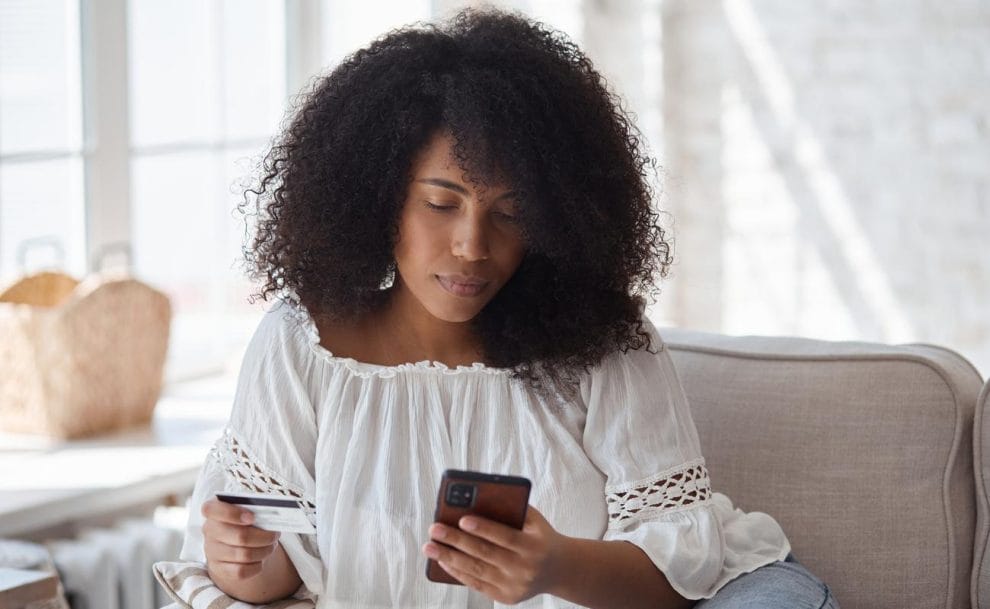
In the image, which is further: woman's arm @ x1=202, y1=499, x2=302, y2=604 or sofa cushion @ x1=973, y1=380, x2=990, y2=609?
sofa cushion @ x1=973, y1=380, x2=990, y2=609

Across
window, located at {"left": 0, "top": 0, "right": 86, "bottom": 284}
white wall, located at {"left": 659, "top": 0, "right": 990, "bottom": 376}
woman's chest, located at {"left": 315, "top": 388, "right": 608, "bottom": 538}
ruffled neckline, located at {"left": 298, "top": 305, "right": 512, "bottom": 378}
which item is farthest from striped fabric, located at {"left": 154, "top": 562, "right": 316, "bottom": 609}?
white wall, located at {"left": 659, "top": 0, "right": 990, "bottom": 376}

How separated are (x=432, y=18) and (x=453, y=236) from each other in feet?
7.40

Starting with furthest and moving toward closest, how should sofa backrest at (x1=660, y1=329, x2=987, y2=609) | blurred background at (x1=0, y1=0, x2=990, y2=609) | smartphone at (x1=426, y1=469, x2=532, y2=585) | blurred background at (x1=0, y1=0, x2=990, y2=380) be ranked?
1. blurred background at (x1=0, y1=0, x2=990, y2=380)
2. blurred background at (x1=0, y1=0, x2=990, y2=609)
3. sofa backrest at (x1=660, y1=329, x2=987, y2=609)
4. smartphone at (x1=426, y1=469, x2=532, y2=585)

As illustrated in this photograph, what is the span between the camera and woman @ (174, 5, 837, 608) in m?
1.53

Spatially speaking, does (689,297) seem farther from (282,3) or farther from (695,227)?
(282,3)

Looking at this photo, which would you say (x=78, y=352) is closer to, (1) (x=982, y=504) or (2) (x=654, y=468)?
(2) (x=654, y=468)

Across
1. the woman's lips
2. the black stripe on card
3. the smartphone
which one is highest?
the woman's lips

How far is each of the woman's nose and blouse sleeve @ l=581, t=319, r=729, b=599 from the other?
0.78 ft

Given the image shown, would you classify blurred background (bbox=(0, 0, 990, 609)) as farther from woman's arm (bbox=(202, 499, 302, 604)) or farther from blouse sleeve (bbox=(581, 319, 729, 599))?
blouse sleeve (bbox=(581, 319, 729, 599))

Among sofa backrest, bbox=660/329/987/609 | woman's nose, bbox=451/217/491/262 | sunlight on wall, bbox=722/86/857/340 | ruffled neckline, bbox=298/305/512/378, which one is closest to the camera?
woman's nose, bbox=451/217/491/262

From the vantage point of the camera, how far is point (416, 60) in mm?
1578

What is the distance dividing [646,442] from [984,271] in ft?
9.13

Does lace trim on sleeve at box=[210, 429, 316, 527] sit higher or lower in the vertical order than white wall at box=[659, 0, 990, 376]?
lower

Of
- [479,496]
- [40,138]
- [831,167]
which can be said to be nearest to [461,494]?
[479,496]
